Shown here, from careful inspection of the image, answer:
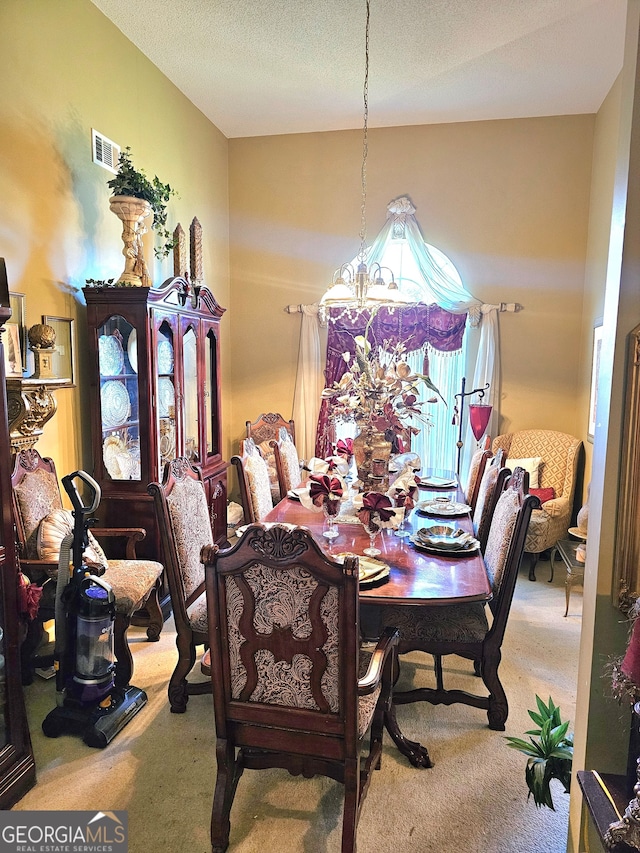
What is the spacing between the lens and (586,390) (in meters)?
4.52

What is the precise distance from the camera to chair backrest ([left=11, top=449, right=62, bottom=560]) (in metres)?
2.66

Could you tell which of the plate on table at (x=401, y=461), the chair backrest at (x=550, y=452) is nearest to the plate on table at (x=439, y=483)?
the plate on table at (x=401, y=461)

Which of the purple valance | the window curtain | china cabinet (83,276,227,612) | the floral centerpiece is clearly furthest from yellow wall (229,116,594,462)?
the floral centerpiece

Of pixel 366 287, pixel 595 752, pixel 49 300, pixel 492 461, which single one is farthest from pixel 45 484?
pixel 595 752

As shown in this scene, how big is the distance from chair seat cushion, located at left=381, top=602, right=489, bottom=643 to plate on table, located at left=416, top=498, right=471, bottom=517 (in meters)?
0.72

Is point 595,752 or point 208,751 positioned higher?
point 595,752

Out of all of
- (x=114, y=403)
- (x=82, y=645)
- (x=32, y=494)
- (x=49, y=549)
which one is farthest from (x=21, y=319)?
(x=82, y=645)

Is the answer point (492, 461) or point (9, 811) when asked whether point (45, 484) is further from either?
point (492, 461)

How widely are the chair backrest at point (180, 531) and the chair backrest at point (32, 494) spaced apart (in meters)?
0.79

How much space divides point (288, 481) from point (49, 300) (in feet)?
5.87

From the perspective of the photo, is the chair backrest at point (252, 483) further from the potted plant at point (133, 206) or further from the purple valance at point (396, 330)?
the purple valance at point (396, 330)

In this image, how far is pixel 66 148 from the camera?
10.0ft

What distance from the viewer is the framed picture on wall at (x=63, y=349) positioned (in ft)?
9.86

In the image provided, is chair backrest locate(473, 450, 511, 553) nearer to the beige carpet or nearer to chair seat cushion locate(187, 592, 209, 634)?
the beige carpet
